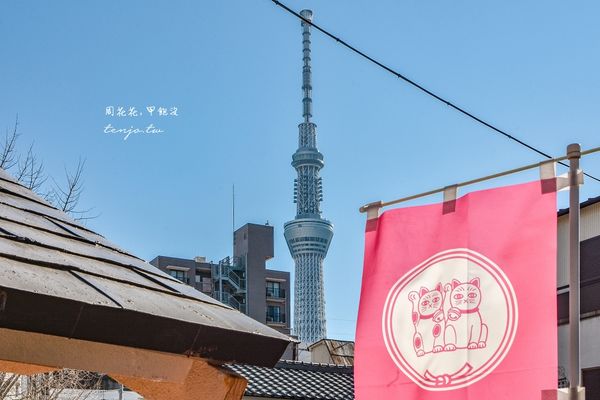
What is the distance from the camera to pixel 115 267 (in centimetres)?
347

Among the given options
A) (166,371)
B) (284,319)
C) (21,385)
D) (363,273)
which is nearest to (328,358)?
(21,385)

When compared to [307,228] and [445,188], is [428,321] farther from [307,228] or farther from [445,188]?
[307,228]

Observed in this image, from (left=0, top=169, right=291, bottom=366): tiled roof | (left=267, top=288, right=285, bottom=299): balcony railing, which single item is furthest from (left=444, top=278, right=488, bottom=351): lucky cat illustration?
(left=267, top=288, right=285, bottom=299): balcony railing

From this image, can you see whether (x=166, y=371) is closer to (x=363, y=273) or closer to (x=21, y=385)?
(x=363, y=273)

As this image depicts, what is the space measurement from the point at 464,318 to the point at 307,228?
181595 millimetres

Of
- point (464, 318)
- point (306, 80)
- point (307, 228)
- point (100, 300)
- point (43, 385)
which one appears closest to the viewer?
point (100, 300)

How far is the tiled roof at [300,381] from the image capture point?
70.7 ft

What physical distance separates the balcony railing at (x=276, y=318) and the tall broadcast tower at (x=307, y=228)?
82326 mm

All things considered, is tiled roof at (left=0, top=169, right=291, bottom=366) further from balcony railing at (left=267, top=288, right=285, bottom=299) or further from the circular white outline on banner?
balcony railing at (left=267, top=288, right=285, bottom=299)

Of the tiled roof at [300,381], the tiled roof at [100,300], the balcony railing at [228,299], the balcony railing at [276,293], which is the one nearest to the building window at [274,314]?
the balcony railing at [276,293]

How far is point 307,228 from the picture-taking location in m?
186

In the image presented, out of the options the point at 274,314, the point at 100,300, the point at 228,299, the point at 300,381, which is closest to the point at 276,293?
the point at 274,314

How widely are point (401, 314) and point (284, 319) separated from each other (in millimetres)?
83702

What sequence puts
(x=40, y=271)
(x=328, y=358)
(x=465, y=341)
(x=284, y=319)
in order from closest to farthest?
(x=40, y=271) → (x=465, y=341) → (x=328, y=358) → (x=284, y=319)
